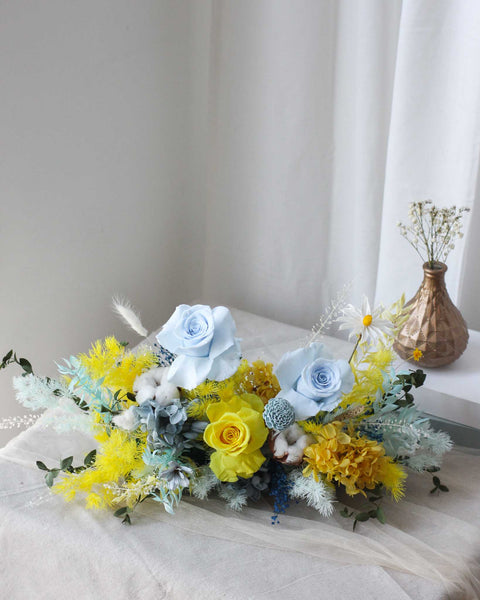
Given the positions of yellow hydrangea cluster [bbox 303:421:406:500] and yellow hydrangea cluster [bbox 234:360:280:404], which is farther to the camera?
yellow hydrangea cluster [bbox 234:360:280:404]

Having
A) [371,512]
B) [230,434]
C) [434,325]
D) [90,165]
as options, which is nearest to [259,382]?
[230,434]

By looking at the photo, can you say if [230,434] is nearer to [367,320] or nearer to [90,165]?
[367,320]

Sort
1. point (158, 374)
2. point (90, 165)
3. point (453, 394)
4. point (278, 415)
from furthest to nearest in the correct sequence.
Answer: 1. point (90, 165)
2. point (453, 394)
3. point (158, 374)
4. point (278, 415)

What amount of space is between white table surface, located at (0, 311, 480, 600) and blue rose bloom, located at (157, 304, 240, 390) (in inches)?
7.9

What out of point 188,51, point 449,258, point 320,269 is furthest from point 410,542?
point 188,51

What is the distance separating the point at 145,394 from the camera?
0.97 m

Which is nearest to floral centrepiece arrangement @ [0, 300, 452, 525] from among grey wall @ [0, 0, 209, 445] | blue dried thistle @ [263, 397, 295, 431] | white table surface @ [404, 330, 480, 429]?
blue dried thistle @ [263, 397, 295, 431]

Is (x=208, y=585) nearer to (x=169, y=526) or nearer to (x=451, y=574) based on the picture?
(x=169, y=526)

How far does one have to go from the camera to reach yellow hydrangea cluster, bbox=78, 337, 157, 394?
1011 mm

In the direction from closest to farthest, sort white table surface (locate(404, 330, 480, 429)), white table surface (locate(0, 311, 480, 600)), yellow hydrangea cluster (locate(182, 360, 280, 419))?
white table surface (locate(0, 311, 480, 600)), yellow hydrangea cluster (locate(182, 360, 280, 419)), white table surface (locate(404, 330, 480, 429))

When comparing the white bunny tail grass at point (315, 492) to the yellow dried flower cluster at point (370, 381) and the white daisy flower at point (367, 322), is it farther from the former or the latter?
the white daisy flower at point (367, 322)

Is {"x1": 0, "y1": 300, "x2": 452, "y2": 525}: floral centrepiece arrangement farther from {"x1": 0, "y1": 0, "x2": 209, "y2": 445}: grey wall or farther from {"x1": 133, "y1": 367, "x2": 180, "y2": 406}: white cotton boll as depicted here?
{"x1": 0, "y1": 0, "x2": 209, "y2": 445}: grey wall

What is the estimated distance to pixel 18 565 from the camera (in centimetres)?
96

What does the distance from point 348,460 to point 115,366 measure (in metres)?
0.37
